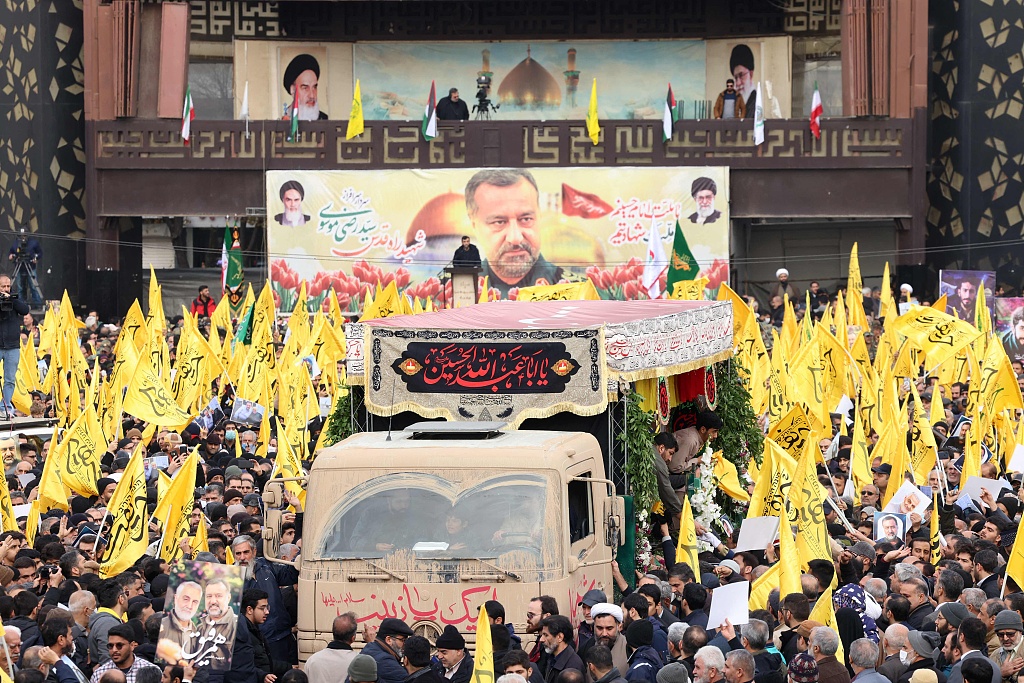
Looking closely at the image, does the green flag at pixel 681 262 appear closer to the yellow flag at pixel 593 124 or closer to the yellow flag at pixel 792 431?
the yellow flag at pixel 593 124

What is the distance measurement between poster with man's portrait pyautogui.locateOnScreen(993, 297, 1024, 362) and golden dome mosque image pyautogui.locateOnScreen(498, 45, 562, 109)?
601 inches

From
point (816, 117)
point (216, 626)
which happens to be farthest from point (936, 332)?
point (816, 117)

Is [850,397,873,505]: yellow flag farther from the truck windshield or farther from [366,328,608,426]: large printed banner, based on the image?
the truck windshield

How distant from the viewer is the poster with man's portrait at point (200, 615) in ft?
28.2

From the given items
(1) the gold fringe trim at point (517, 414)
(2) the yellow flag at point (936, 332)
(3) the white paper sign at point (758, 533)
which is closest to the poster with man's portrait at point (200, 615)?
(1) the gold fringe trim at point (517, 414)

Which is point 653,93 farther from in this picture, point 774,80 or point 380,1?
point 380,1

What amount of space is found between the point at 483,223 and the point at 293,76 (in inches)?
319

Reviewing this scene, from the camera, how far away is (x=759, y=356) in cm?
2153

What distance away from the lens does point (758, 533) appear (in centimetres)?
1258

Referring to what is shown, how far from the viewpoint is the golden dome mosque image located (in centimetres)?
3897

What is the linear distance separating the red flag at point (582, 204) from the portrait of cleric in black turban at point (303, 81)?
8.11 m

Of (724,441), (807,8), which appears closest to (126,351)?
(724,441)

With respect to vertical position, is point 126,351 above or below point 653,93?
below

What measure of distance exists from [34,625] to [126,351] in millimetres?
9721
